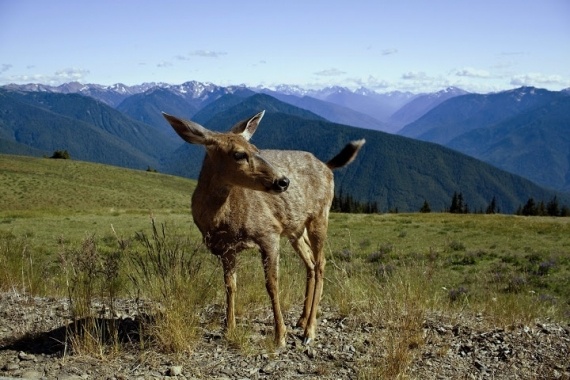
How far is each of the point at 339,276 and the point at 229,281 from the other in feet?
19.7

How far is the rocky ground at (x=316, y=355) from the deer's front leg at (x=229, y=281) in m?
0.28

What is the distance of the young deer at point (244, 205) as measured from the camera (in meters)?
6.49

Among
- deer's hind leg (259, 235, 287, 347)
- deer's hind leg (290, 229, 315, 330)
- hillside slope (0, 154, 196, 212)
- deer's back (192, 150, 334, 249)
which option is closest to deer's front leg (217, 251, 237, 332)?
deer's back (192, 150, 334, 249)

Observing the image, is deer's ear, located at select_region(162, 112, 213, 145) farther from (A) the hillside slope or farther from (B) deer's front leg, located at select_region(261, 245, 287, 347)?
(A) the hillside slope

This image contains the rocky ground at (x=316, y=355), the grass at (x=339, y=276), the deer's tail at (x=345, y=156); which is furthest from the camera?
the deer's tail at (x=345, y=156)

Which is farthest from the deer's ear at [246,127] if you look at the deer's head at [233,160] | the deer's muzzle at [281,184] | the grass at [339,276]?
the grass at [339,276]

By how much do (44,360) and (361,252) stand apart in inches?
786

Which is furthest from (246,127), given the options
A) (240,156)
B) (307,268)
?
(307,268)

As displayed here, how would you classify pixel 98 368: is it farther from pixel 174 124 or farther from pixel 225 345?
pixel 174 124

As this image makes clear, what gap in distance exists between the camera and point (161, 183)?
413ft

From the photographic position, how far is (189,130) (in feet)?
21.0

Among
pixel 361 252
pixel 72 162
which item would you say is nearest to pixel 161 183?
pixel 72 162

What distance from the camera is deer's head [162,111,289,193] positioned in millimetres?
6309

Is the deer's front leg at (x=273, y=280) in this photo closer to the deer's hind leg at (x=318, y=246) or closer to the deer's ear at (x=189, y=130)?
Result: the deer's hind leg at (x=318, y=246)
